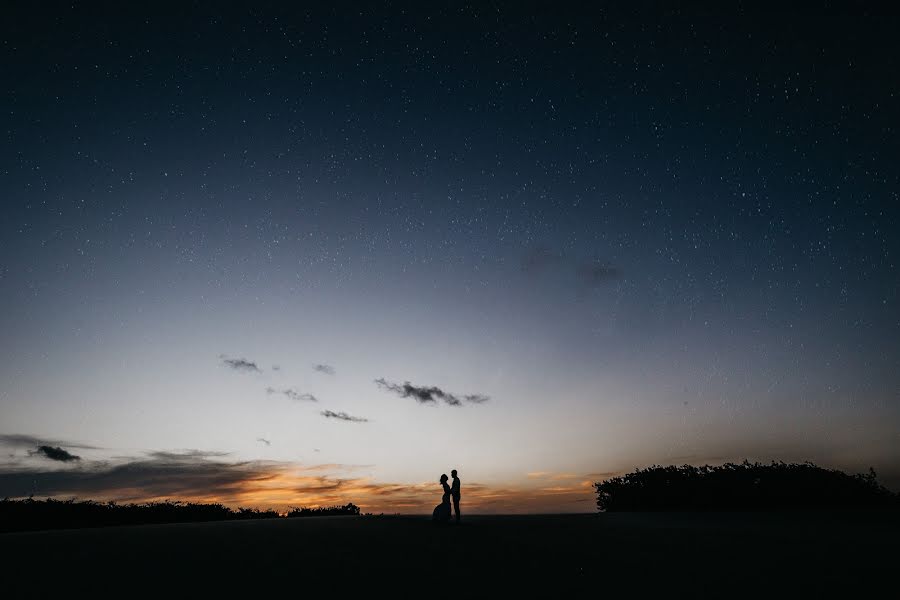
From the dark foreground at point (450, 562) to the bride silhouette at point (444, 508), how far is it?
2.35 metres

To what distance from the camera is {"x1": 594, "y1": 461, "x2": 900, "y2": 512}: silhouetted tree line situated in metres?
27.8

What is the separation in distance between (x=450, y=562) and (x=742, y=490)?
25766mm

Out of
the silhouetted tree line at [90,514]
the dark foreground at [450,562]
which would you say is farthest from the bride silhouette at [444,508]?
the silhouetted tree line at [90,514]

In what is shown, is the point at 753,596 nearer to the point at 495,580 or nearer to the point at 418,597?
the point at 495,580

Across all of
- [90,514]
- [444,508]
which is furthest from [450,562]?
[90,514]

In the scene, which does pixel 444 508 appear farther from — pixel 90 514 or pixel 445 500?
pixel 90 514

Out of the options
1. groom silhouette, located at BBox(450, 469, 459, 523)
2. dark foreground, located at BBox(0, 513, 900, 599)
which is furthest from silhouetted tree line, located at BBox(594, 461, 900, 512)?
groom silhouette, located at BBox(450, 469, 459, 523)

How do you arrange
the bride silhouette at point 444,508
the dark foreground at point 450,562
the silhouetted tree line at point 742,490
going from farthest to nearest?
the silhouetted tree line at point 742,490 → the bride silhouette at point 444,508 → the dark foreground at point 450,562

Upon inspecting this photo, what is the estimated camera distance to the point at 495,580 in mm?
8820

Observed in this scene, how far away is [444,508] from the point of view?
61.9 feet

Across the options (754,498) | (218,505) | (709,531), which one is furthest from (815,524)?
(218,505)

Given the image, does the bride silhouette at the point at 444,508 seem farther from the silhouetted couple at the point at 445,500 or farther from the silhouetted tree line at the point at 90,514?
the silhouetted tree line at the point at 90,514

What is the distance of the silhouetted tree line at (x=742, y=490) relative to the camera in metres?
27.8

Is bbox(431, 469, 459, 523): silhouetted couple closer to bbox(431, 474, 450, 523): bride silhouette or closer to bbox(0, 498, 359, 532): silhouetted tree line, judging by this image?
bbox(431, 474, 450, 523): bride silhouette
